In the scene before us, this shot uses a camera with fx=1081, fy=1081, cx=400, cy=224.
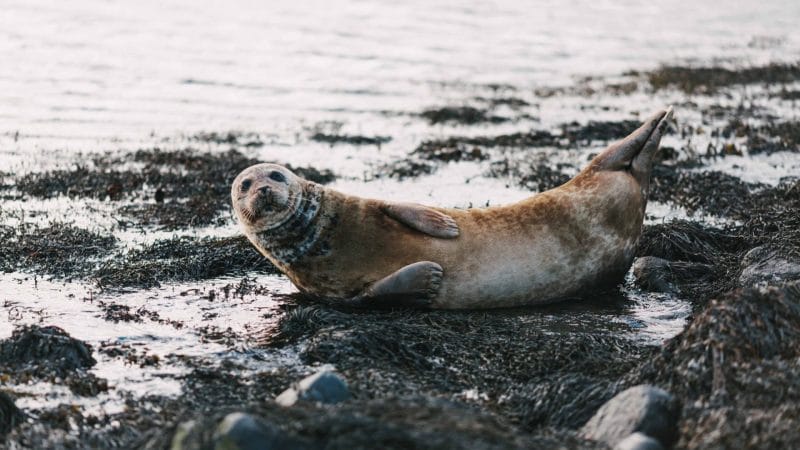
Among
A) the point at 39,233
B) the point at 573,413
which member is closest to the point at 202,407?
the point at 573,413

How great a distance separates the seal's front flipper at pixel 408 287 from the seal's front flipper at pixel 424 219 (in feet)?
0.84

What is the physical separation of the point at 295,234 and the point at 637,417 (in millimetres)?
3172

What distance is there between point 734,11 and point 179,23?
16.8 m

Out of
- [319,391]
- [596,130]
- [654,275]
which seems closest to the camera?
[319,391]

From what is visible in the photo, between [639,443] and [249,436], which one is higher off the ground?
[249,436]

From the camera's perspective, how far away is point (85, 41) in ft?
67.4

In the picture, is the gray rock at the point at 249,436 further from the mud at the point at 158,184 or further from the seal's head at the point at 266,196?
the mud at the point at 158,184

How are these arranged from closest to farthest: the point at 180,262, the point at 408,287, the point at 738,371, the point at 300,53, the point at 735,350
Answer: the point at 738,371, the point at 735,350, the point at 408,287, the point at 180,262, the point at 300,53

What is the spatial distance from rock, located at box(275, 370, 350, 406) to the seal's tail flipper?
11.0ft

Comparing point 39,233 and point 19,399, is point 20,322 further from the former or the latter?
point 39,233

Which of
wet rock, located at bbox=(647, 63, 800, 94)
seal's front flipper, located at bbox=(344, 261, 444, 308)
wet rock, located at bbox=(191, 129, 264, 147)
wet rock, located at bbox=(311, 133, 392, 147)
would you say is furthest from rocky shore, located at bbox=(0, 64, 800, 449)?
wet rock, located at bbox=(647, 63, 800, 94)

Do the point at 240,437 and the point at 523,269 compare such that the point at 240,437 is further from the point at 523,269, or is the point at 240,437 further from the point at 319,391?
the point at 523,269

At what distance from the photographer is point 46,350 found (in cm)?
590

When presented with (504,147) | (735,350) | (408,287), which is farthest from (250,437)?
(504,147)
